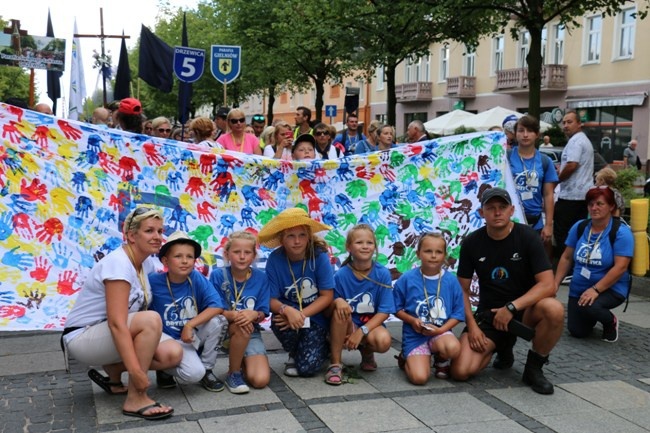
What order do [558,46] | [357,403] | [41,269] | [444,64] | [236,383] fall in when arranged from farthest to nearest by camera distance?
[444,64] < [558,46] < [41,269] < [236,383] < [357,403]

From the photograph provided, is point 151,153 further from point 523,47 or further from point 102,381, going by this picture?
point 523,47

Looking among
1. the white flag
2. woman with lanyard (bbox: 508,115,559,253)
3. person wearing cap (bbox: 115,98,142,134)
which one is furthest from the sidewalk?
the white flag

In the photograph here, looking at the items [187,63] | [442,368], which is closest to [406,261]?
[442,368]

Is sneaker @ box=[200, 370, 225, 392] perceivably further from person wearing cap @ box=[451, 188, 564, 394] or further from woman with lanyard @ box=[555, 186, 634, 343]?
woman with lanyard @ box=[555, 186, 634, 343]

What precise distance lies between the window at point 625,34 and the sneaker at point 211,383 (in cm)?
2967

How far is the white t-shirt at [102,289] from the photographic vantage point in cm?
444

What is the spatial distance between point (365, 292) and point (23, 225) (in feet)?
9.03

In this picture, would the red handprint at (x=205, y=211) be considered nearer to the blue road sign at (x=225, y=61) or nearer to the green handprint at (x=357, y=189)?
the green handprint at (x=357, y=189)

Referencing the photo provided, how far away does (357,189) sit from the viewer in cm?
678

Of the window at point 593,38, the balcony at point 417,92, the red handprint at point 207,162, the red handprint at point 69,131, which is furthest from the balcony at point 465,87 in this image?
the red handprint at point 69,131

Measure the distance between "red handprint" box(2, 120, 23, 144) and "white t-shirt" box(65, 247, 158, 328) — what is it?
6.41ft

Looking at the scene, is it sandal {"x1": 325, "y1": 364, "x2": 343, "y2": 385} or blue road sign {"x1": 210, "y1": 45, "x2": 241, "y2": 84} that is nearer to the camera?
sandal {"x1": 325, "y1": 364, "x2": 343, "y2": 385}

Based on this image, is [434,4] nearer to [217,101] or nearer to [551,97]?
[551,97]

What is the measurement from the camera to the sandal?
5.15 m
